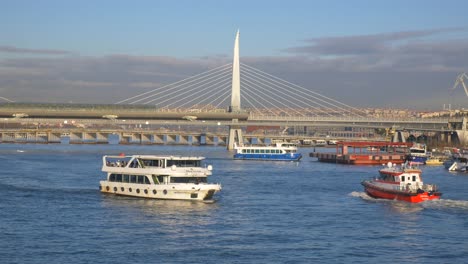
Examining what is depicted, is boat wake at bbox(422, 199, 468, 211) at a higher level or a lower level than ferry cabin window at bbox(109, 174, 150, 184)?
lower

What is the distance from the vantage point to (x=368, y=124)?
118000mm

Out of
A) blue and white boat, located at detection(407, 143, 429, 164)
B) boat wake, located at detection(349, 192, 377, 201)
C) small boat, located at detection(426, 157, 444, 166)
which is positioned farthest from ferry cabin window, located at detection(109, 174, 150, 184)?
small boat, located at detection(426, 157, 444, 166)

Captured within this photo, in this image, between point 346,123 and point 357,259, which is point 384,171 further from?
point 346,123

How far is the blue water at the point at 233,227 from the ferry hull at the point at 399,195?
56cm

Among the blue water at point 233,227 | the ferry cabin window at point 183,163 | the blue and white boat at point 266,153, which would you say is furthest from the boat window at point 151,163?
the blue and white boat at point 266,153

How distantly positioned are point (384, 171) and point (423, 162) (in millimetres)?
43292

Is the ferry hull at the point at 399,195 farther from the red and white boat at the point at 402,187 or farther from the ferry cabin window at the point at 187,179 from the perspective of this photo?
the ferry cabin window at the point at 187,179

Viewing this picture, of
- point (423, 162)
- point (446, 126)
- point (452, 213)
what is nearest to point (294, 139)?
point (446, 126)

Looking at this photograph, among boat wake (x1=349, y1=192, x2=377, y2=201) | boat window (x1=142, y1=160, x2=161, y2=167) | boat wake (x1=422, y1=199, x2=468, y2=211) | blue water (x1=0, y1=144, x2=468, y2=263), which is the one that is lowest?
blue water (x1=0, y1=144, x2=468, y2=263)

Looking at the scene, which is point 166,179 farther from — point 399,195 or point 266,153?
point 266,153

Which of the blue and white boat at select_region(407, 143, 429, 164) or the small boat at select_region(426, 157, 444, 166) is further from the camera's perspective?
the small boat at select_region(426, 157, 444, 166)

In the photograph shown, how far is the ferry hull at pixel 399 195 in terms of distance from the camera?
42.9m

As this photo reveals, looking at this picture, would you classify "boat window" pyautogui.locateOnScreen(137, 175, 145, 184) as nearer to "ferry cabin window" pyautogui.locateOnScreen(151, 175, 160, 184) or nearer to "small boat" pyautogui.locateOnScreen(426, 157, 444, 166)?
"ferry cabin window" pyautogui.locateOnScreen(151, 175, 160, 184)

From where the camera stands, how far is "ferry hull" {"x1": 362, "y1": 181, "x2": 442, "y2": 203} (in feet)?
141
